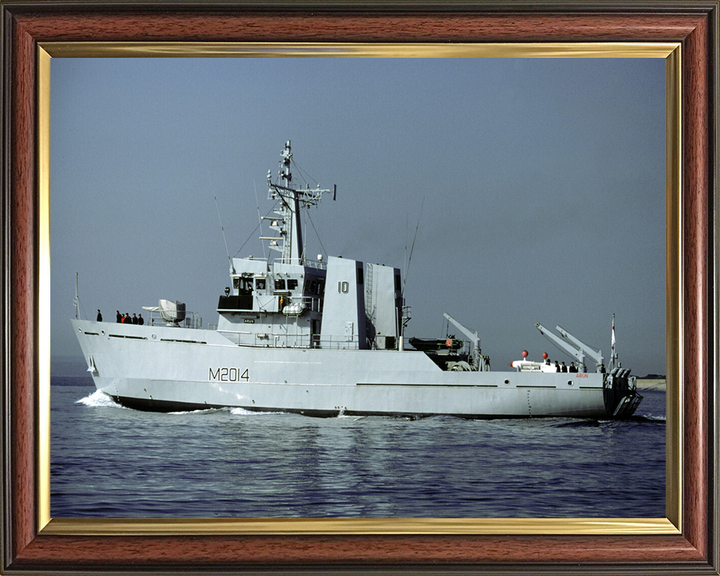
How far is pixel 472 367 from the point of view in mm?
18016

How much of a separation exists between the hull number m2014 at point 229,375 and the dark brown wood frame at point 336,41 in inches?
503

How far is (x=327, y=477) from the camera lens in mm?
6457

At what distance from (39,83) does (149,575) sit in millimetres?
3053

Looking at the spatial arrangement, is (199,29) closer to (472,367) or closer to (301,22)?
(301,22)

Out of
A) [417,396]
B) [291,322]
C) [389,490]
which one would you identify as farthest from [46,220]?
[291,322]

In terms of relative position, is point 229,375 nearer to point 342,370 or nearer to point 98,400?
point 342,370

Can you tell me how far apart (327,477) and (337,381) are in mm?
11483

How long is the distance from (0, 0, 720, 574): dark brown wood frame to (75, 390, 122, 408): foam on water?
1.99 m

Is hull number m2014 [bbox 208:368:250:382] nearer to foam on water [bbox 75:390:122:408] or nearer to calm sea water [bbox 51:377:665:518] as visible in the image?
foam on water [bbox 75:390:122:408]

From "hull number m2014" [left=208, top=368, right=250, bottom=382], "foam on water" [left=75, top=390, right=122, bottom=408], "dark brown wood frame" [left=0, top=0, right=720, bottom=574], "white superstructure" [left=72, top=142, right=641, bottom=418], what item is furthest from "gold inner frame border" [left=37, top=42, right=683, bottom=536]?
"hull number m2014" [left=208, top=368, right=250, bottom=382]

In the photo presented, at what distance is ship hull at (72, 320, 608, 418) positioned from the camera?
1730cm

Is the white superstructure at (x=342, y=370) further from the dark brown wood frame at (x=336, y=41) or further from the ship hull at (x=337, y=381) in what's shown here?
the dark brown wood frame at (x=336, y=41)

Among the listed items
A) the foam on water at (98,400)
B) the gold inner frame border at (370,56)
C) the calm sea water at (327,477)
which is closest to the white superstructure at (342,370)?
the foam on water at (98,400)

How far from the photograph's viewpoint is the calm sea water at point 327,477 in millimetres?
4941
